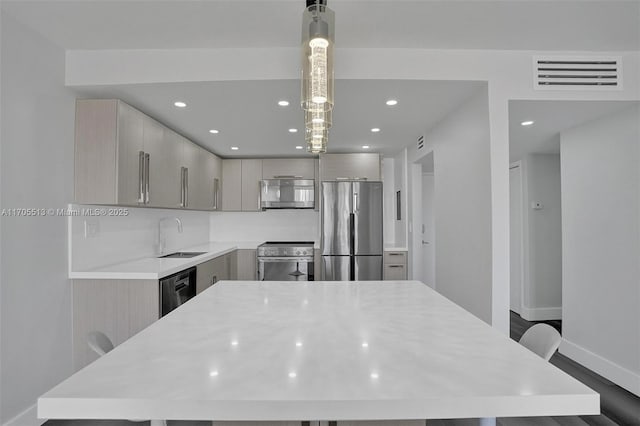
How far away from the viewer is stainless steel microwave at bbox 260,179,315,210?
470 centimetres

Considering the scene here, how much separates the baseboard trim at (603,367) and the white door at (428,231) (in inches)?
69.5

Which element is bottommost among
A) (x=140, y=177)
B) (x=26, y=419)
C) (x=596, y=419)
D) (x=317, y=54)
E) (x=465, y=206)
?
(x=596, y=419)

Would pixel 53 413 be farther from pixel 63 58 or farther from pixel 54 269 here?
pixel 63 58

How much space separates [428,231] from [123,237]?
3.79 metres

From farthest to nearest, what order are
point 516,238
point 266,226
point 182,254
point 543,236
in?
point 266,226 < point 516,238 < point 543,236 < point 182,254

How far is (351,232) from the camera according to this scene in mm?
4320

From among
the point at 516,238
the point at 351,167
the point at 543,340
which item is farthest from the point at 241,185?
the point at 543,340

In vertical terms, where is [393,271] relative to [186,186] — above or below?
below

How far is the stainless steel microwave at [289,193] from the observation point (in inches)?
185

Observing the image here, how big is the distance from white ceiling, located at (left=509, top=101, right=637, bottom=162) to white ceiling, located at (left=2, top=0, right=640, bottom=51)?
0.37m

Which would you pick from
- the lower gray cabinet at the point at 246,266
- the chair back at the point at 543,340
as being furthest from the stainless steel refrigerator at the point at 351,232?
the chair back at the point at 543,340

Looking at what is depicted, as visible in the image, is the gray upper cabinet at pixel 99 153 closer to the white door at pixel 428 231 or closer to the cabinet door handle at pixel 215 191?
the cabinet door handle at pixel 215 191

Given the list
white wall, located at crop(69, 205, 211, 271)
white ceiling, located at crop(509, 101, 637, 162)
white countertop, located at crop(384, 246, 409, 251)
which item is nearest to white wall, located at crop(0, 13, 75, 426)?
white wall, located at crop(69, 205, 211, 271)

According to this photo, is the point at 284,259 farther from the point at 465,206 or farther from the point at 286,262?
the point at 465,206
